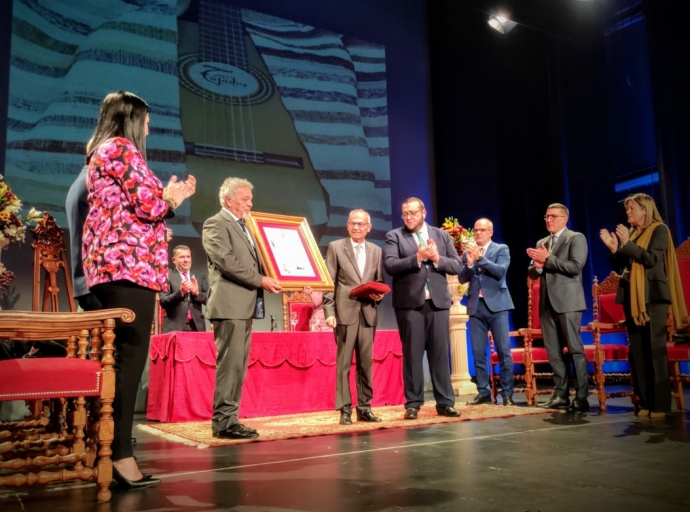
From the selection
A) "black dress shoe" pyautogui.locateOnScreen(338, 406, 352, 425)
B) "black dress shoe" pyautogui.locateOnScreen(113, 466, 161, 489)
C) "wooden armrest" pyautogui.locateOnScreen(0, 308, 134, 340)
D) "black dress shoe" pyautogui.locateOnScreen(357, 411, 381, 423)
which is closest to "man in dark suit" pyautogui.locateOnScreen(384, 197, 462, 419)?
"black dress shoe" pyautogui.locateOnScreen(357, 411, 381, 423)

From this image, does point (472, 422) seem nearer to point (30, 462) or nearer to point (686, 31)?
point (30, 462)

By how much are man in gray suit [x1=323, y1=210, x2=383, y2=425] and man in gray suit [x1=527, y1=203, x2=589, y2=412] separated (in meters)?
1.26

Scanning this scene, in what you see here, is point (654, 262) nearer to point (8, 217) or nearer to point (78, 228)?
point (78, 228)

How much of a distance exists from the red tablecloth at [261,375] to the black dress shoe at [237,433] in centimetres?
128

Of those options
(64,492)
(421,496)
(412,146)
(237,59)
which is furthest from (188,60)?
(421,496)

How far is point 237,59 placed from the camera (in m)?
6.61

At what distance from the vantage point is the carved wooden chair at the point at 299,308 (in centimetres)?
619

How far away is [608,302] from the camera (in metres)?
5.38

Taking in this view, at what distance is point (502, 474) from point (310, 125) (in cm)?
543

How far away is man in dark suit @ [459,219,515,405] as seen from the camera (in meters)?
4.83

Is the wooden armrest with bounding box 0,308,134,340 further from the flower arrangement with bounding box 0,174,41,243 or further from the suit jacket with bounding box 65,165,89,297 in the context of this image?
the flower arrangement with bounding box 0,174,41,243

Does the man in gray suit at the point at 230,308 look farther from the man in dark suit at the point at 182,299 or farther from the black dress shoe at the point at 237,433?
the man in dark suit at the point at 182,299

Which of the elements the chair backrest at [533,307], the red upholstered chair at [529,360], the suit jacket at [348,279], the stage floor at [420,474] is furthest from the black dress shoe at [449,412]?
the chair backrest at [533,307]

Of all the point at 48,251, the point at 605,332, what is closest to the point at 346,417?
the point at 605,332
